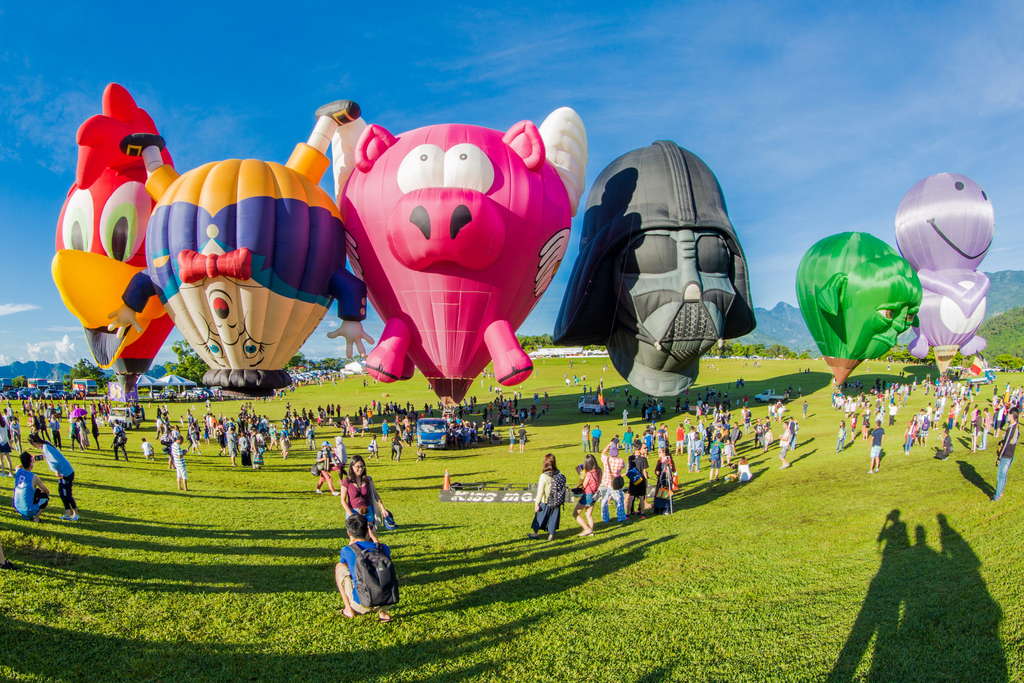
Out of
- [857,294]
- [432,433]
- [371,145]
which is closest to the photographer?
[371,145]

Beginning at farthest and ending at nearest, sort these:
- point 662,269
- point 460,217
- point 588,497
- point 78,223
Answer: point 78,223 → point 662,269 → point 460,217 → point 588,497

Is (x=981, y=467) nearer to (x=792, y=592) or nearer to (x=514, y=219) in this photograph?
(x=792, y=592)

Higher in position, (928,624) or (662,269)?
(662,269)

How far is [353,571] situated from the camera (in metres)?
4.49

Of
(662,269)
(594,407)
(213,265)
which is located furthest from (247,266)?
(594,407)

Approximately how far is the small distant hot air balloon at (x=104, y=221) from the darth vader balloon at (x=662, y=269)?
33.0 feet

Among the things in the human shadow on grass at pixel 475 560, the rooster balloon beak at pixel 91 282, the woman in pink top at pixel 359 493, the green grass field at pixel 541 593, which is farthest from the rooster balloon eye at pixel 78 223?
the human shadow on grass at pixel 475 560

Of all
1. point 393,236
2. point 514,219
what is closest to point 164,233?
point 393,236

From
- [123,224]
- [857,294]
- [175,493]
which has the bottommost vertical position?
[175,493]

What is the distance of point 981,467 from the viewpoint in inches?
375

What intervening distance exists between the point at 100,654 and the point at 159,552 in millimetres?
2140

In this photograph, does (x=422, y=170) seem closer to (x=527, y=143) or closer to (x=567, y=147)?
(x=527, y=143)

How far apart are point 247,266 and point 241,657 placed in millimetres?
A: 7438

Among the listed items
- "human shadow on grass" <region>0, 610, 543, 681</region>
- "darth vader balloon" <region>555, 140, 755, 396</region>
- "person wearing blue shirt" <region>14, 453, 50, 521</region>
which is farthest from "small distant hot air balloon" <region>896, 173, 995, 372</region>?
"person wearing blue shirt" <region>14, 453, 50, 521</region>
